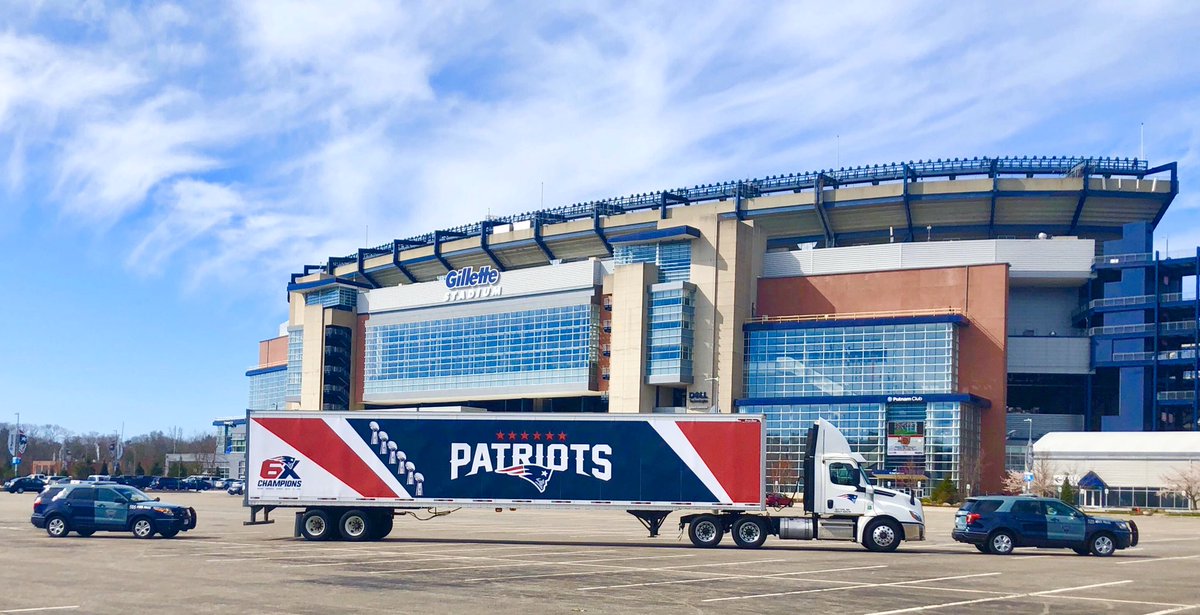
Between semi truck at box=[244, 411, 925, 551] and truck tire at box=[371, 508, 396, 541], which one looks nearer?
semi truck at box=[244, 411, 925, 551]

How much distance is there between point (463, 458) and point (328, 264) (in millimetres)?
128798

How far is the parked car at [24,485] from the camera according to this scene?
99.4 meters

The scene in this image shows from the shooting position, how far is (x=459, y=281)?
130 metres

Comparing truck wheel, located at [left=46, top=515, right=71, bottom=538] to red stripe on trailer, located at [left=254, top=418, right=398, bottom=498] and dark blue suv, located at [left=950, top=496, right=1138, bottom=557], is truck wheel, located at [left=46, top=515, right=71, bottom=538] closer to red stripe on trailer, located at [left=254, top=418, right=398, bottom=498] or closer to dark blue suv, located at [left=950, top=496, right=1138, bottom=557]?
red stripe on trailer, located at [left=254, top=418, right=398, bottom=498]

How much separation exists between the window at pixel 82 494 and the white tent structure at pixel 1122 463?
76.0 m

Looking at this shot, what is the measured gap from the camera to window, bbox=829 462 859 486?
115ft

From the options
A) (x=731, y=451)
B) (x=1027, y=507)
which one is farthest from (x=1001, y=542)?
(x=731, y=451)

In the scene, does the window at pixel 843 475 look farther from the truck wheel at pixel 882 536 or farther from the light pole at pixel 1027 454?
the light pole at pixel 1027 454

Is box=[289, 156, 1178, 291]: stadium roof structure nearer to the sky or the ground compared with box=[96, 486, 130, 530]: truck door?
nearer to the sky

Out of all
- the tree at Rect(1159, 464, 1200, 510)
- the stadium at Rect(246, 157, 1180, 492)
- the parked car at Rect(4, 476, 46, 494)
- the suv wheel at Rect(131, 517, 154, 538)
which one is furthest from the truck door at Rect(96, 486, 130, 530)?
the tree at Rect(1159, 464, 1200, 510)

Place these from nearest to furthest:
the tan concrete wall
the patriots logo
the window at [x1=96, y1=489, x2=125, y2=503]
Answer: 1. the patriots logo
2. the window at [x1=96, y1=489, x2=125, y2=503]
3. the tan concrete wall

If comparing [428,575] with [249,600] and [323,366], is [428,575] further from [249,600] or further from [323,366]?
[323,366]

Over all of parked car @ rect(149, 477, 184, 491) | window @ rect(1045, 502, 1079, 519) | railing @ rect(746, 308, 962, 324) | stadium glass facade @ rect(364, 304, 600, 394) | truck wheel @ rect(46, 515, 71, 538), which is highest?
railing @ rect(746, 308, 962, 324)

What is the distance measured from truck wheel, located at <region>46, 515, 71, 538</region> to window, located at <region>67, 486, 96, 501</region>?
727mm
